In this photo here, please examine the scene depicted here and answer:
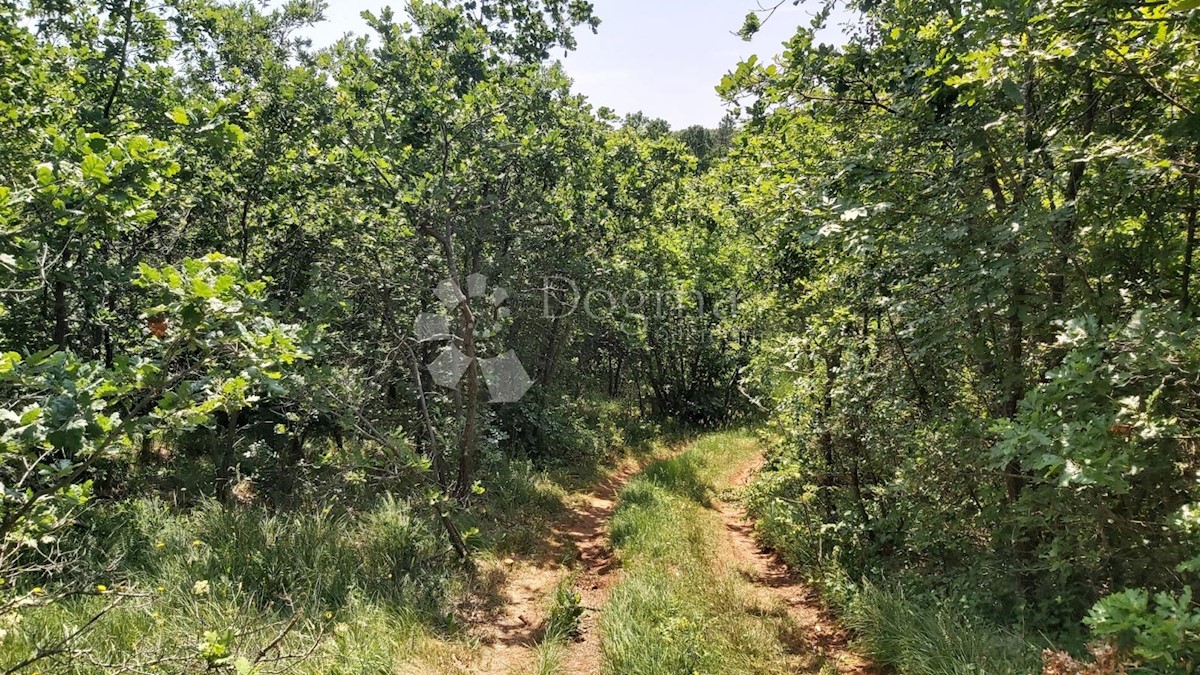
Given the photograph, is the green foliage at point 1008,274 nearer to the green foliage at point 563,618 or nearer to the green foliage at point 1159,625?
the green foliage at point 1159,625

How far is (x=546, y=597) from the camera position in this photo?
6.05 m

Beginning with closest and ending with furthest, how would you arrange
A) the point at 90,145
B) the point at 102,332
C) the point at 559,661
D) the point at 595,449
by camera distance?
1. the point at 90,145
2. the point at 559,661
3. the point at 102,332
4. the point at 595,449

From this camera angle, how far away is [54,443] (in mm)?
1946

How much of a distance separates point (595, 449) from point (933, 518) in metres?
8.24

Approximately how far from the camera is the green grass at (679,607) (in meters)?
4.49

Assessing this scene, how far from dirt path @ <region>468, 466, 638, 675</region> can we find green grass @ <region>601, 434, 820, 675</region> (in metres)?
0.26

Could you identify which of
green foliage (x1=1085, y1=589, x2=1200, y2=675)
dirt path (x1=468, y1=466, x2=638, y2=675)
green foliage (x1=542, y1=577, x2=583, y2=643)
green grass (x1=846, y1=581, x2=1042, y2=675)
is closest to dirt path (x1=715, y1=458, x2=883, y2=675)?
green grass (x1=846, y1=581, x2=1042, y2=675)

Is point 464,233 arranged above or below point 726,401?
above

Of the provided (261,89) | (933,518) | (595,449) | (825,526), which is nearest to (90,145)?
(261,89)

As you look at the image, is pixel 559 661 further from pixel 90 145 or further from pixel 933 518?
pixel 90 145

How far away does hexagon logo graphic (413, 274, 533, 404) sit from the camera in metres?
6.93

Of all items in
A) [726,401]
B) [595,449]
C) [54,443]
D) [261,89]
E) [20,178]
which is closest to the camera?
[54,443]

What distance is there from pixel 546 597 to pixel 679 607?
5.06ft

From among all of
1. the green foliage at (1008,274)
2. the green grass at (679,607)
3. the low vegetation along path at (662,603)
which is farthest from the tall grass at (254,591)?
the green foliage at (1008,274)
